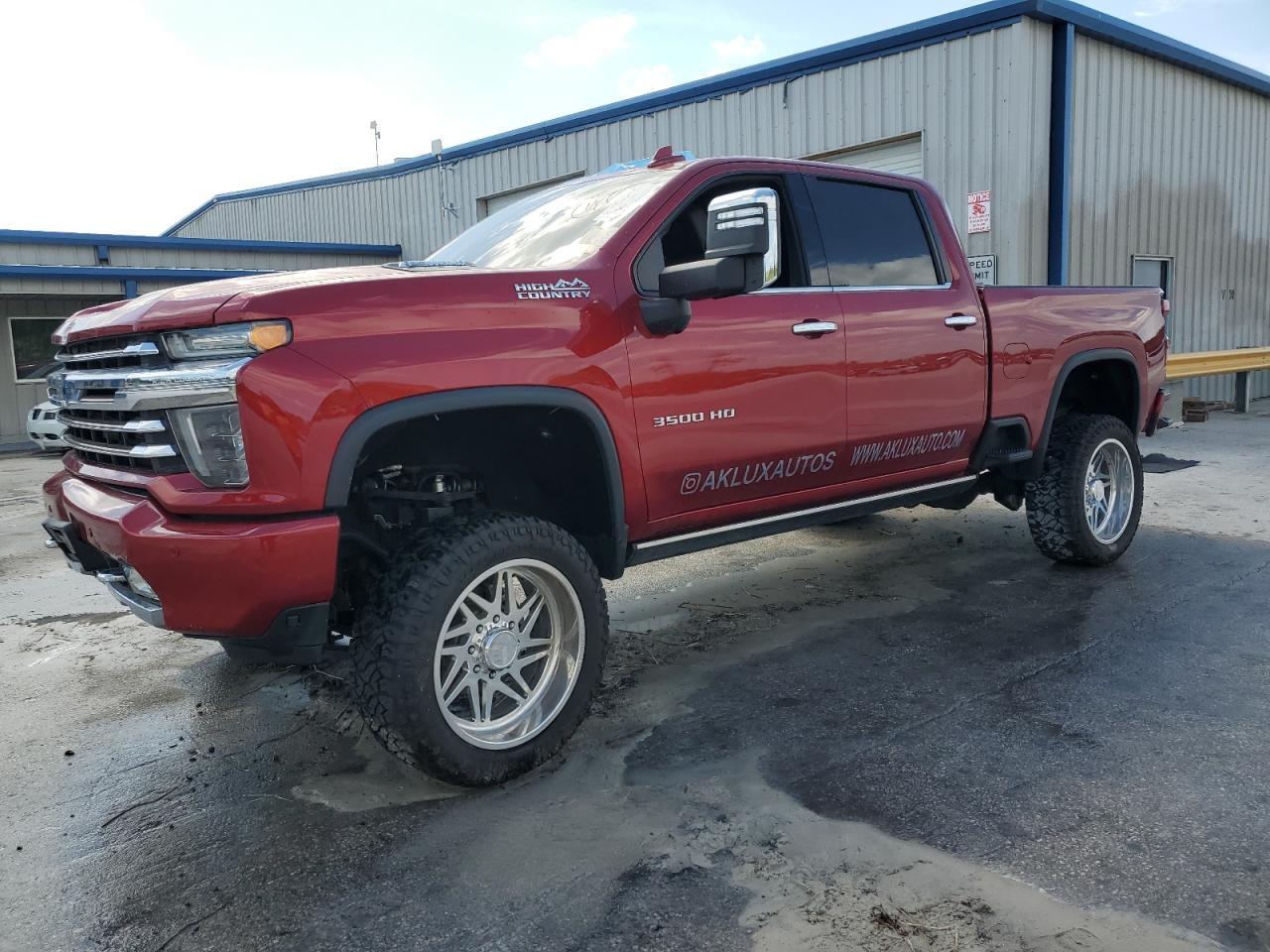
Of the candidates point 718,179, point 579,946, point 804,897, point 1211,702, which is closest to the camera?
point 579,946

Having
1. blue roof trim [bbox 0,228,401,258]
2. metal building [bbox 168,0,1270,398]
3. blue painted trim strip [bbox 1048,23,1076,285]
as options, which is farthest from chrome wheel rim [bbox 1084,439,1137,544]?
blue roof trim [bbox 0,228,401,258]

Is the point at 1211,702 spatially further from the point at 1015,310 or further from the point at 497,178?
the point at 497,178

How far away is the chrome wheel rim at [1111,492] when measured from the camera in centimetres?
576

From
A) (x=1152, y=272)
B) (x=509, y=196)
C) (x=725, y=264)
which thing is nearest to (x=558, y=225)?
(x=725, y=264)

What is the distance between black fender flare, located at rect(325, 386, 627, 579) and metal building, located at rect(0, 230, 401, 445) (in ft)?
52.5

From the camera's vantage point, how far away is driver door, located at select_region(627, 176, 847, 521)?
3.61 meters

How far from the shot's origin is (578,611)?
11.2ft

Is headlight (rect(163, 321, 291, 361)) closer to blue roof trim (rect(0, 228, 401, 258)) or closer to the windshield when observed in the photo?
the windshield

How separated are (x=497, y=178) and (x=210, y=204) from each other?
1578 centimetres

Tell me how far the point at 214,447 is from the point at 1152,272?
14.4m

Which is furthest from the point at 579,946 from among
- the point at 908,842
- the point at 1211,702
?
the point at 1211,702

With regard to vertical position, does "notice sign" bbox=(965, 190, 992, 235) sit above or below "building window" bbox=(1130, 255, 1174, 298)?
above

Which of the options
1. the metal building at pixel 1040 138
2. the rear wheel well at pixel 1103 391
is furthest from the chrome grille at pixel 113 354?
the metal building at pixel 1040 138

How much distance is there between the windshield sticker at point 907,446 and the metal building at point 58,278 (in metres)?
15.6
